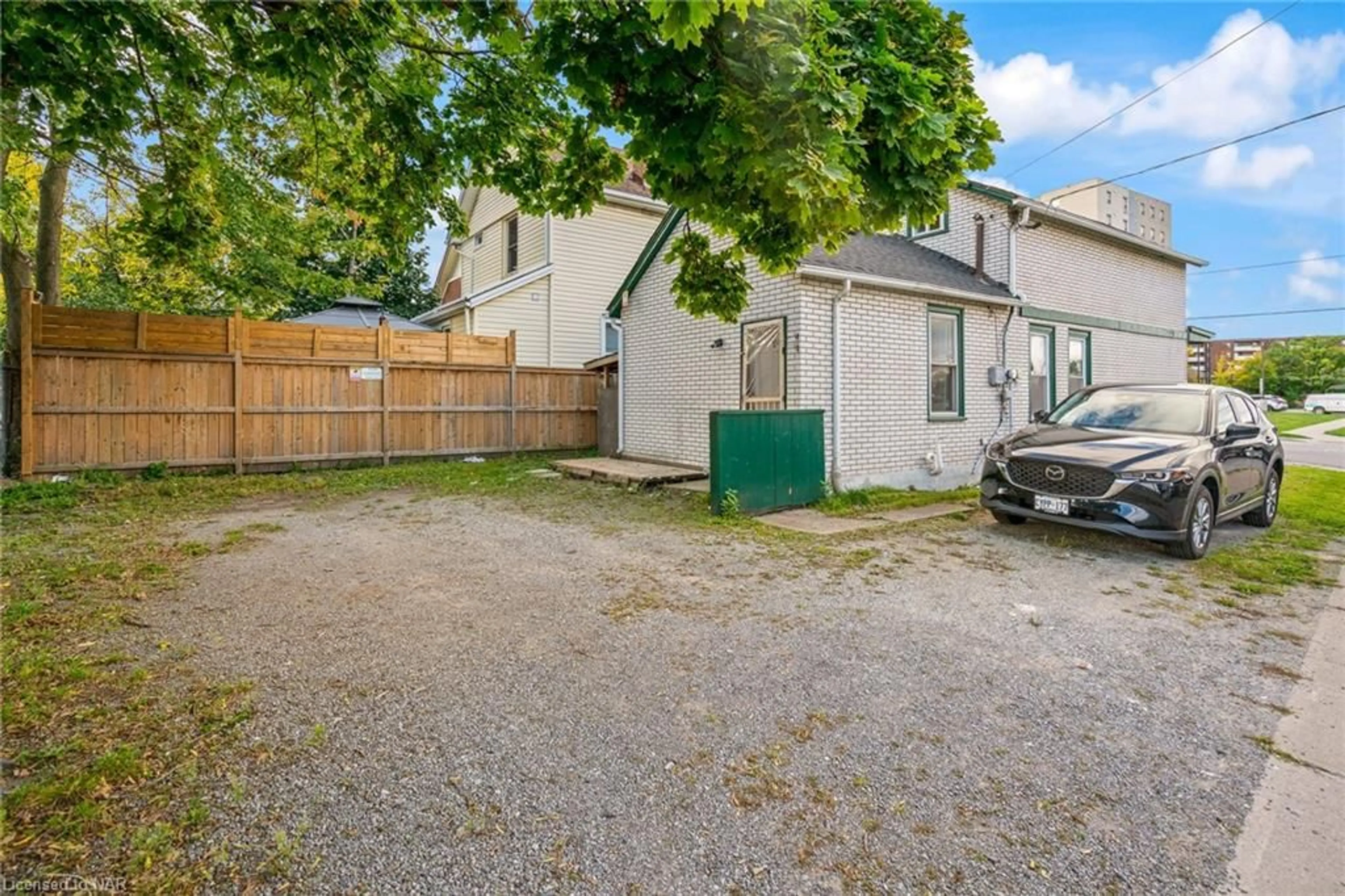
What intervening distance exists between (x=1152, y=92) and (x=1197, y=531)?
926cm

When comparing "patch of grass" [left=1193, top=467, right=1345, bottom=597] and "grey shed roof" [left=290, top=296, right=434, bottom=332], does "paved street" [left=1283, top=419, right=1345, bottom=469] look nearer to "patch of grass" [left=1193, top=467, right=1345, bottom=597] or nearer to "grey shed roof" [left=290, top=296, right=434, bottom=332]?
"patch of grass" [left=1193, top=467, right=1345, bottom=597]

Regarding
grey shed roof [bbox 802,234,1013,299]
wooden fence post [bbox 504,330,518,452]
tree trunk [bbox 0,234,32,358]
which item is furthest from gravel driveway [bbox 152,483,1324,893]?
wooden fence post [bbox 504,330,518,452]

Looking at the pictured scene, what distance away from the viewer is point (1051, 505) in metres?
5.85

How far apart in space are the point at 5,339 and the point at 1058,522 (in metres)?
13.5

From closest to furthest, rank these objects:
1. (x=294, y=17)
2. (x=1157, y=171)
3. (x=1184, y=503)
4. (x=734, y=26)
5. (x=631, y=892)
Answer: (x=631, y=892), (x=734, y=26), (x=294, y=17), (x=1184, y=503), (x=1157, y=171)

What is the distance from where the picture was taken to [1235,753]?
2.49 m

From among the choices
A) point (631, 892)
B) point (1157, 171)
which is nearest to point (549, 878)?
point (631, 892)

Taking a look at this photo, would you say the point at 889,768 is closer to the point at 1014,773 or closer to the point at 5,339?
the point at 1014,773

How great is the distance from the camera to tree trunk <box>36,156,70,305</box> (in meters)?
9.58

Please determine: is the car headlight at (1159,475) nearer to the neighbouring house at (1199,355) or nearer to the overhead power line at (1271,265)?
the neighbouring house at (1199,355)

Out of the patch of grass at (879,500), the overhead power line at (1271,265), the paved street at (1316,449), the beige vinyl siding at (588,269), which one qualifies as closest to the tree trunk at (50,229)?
the beige vinyl siding at (588,269)

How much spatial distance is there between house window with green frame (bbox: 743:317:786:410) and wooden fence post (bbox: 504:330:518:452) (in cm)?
579

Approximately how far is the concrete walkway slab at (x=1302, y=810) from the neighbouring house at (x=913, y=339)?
17.9ft

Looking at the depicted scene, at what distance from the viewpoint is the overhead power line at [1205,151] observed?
8766mm
